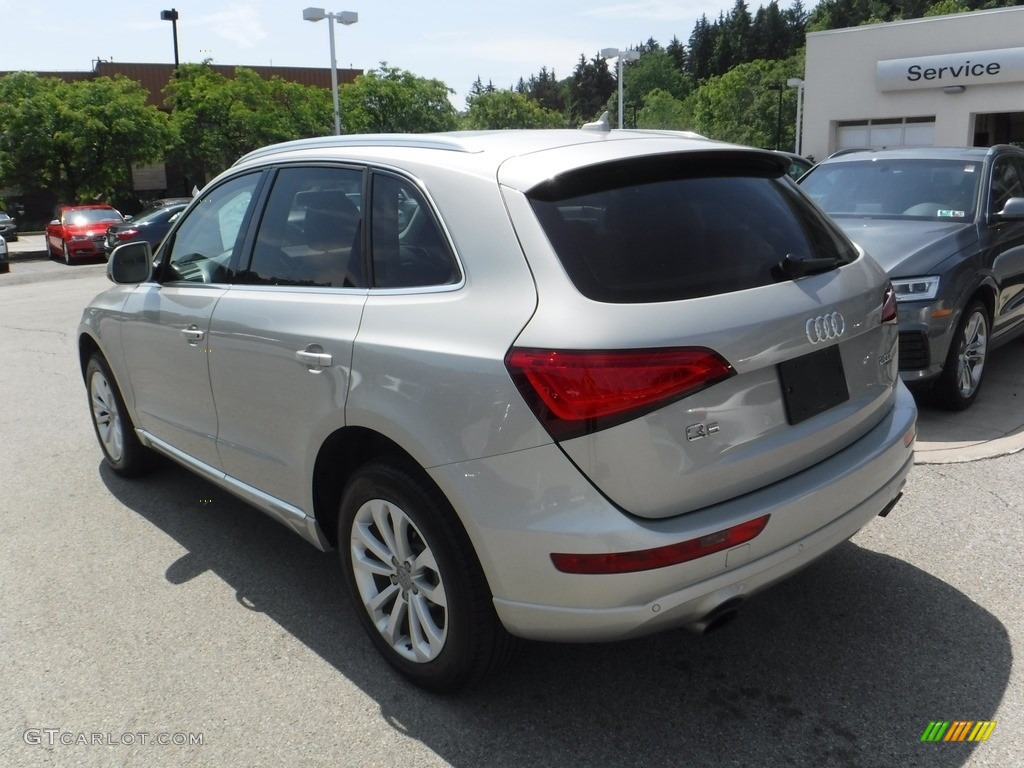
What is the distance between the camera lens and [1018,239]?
6.63 metres

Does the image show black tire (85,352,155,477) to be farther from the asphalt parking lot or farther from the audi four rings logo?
the audi four rings logo

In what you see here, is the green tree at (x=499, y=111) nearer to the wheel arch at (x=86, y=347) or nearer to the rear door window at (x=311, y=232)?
the wheel arch at (x=86, y=347)

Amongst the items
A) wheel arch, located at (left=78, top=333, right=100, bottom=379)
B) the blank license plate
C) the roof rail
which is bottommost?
wheel arch, located at (left=78, top=333, right=100, bottom=379)

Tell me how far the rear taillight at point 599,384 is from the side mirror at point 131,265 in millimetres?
2846

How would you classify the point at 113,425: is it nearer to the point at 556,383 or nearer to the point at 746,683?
the point at 556,383

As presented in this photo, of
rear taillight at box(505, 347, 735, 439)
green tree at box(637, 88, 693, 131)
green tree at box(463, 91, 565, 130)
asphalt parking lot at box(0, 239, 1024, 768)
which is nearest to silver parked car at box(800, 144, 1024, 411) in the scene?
asphalt parking lot at box(0, 239, 1024, 768)

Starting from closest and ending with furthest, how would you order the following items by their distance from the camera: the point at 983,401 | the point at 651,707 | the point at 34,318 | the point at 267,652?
the point at 651,707 < the point at 267,652 < the point at 983,401 < the point at 34,318

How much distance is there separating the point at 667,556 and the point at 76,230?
24.9 m

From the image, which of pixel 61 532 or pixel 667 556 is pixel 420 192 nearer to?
pixel 667 556

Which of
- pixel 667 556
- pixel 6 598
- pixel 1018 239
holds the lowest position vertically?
pixel 6 598

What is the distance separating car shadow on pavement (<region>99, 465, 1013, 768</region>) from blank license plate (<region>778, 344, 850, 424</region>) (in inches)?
20.0

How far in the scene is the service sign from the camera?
94.1 ft

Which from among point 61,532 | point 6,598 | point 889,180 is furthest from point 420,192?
point 889,180

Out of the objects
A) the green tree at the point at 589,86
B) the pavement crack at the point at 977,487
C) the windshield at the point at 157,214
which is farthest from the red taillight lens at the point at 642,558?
the green tree at the point at 589,86
